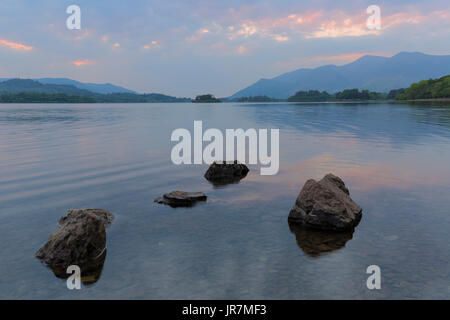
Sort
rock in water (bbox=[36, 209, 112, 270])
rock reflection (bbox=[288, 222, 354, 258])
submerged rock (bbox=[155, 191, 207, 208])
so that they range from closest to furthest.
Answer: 1. rock in water (bbox=[36, 209, 112, 270])
2. rock reflection (bbox=[288, 222, 354, 258])
3. submerged rock (bbox=[155, 191, 207, 208])

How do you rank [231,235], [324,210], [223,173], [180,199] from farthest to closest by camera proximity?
1. [223,173]
2. [180,199]
3. [324,210]
4. [231,235]

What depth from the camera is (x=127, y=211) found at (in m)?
18.6

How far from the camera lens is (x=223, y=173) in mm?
26953

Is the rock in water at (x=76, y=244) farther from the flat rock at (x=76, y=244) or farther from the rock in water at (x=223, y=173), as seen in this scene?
the rock in water at (x=223, y=173)

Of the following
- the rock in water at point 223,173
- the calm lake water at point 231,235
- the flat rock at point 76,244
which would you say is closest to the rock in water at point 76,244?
the flat rock at point 76,244

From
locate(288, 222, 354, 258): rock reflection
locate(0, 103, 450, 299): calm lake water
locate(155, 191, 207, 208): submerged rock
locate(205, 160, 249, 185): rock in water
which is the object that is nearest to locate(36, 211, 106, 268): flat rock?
locate(0, 103, 450, 299): calm lake water

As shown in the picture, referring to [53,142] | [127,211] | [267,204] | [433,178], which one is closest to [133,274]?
[127,211]

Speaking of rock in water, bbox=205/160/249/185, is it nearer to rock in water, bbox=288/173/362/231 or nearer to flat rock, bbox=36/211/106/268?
rock in water, bbox=288/173/362/231

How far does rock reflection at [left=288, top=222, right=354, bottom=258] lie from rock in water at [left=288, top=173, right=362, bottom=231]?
1.31ft

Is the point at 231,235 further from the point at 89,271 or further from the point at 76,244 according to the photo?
the point at 76,244

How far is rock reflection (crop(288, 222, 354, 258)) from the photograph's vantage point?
1373cm

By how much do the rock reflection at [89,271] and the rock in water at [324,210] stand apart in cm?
934

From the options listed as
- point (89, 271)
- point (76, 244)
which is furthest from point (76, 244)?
point (89, 271)

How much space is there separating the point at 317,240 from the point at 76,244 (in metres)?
10.2
